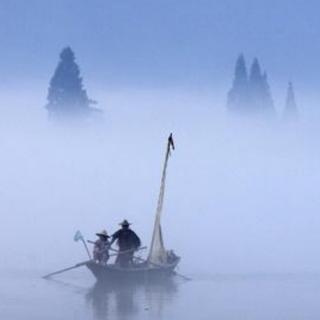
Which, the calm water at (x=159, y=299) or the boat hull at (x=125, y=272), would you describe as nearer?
the calm water at (x=159, y=299)

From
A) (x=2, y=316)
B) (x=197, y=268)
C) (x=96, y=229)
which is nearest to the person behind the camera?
(x=2, y=316)

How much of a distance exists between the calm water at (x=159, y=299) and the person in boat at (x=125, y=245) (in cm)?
134

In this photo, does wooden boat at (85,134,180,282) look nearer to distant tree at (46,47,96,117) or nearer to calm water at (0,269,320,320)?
calm water at (0,269,320,320)

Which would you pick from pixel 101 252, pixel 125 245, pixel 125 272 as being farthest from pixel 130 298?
pixel 125 245

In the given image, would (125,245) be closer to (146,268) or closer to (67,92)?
(146,268)

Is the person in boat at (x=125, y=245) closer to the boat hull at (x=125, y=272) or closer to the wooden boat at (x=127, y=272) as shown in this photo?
the wooden boat at (x=127, y=272)

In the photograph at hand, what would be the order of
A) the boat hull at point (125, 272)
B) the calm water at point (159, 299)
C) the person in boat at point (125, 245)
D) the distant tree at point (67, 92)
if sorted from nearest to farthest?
the calm water at point (159, 299), the boat hull at point (125, 272), the person in boat at point (125, 245), the distant tree at point (67, 92)

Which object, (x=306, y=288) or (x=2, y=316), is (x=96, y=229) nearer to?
(x=306, y=288)

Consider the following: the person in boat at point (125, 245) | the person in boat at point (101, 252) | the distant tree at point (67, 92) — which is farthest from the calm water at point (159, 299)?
the distant tree at point (67, 92)

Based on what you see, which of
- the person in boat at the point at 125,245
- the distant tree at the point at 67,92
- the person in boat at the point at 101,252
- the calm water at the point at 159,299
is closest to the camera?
the calm water at the point at 159,299

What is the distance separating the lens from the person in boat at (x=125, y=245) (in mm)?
46531

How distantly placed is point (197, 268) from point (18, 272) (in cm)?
867

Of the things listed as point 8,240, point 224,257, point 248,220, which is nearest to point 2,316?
point 224,257

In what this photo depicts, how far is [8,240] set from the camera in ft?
264
